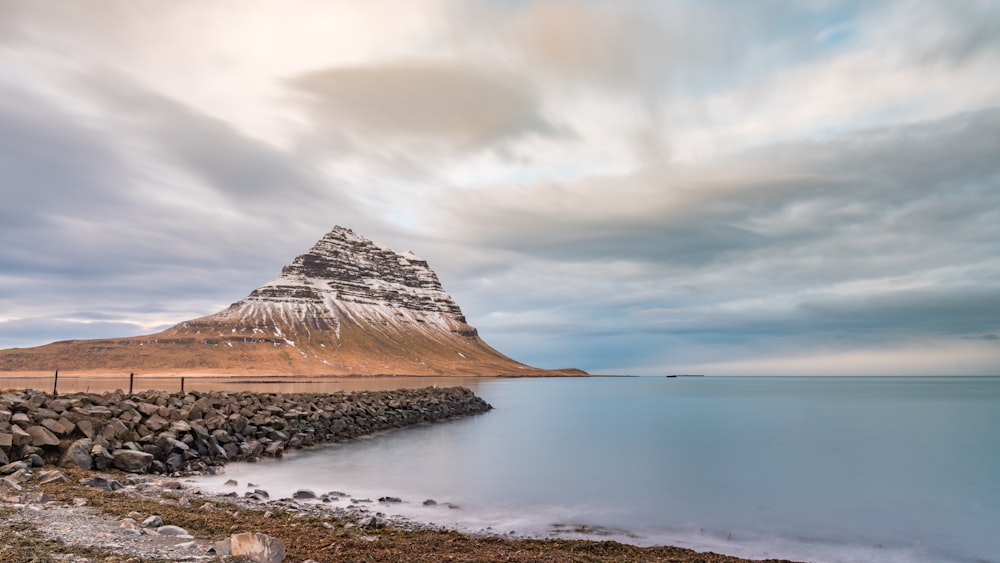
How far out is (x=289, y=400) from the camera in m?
42.8

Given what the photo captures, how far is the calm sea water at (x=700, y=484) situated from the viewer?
57.3 ft

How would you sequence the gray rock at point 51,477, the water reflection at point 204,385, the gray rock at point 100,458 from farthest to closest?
the water reflection at point 204,385, the gray rock at point 100,458, the gray rock at point 51,477

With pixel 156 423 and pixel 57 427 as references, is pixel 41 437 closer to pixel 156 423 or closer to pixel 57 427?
pixel 57 427

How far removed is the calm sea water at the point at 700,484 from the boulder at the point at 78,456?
3992 mm

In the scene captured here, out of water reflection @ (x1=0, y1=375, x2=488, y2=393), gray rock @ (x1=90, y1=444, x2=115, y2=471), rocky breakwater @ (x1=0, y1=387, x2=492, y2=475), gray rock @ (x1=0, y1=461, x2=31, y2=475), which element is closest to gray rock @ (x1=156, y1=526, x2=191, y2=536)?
gray rock @ (x1=0, y1=461, x2=31, y2=475)

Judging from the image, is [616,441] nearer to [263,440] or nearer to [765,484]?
[765,484]

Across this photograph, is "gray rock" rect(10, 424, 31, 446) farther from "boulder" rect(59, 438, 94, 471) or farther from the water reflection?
the water reflection

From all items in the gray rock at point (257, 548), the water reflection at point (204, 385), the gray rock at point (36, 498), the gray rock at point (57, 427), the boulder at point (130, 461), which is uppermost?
the gray rock at point (57, 427)

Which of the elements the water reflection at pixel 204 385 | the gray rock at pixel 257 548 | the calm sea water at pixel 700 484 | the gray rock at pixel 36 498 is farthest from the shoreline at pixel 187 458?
the water reflection at pixel 204 385

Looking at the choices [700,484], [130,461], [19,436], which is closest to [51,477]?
[19,436]

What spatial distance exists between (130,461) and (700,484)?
74.3ft

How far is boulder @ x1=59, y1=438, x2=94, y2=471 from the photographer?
20.0m

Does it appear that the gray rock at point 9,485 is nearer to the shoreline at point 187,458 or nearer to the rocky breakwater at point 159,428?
the shoreline at point 187,458

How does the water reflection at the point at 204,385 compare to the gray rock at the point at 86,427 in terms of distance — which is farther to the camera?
the water reflection at the point at 204,385
